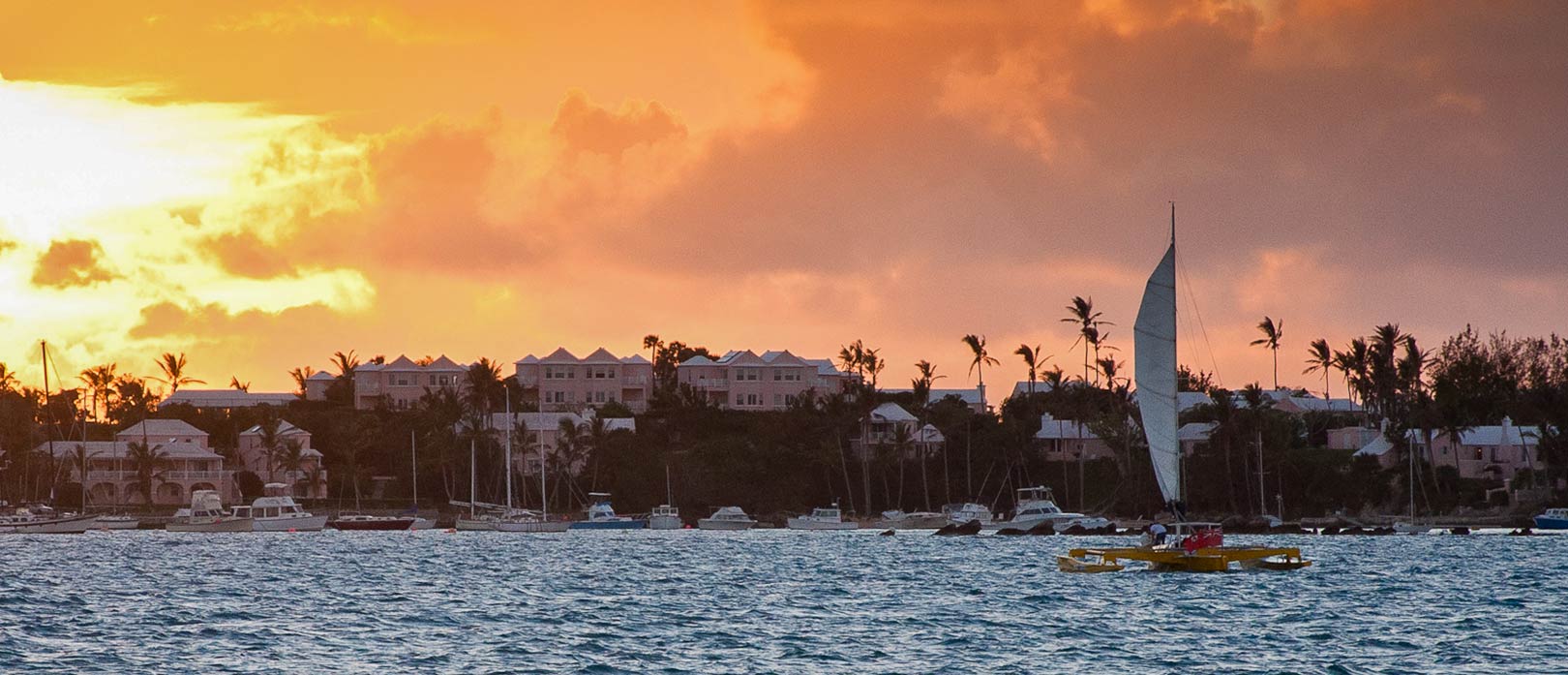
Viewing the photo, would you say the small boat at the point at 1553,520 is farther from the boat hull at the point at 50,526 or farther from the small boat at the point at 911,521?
the boat hull at the point at 50,526

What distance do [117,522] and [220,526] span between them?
36.9 ft

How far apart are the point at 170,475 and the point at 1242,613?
145m

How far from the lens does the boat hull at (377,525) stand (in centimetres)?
15475

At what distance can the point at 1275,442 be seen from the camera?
504 ft

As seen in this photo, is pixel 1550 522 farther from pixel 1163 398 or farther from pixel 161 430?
pixel 161 430

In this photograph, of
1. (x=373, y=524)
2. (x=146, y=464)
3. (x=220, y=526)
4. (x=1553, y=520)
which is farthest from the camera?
(x=146, y=464)

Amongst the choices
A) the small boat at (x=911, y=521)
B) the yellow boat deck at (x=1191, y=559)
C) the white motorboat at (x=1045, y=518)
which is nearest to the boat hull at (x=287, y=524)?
the small boat at (x=911, y=521)

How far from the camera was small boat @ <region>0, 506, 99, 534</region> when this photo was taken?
507 feet

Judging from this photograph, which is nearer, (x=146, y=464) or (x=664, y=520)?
(x=664, y=520)

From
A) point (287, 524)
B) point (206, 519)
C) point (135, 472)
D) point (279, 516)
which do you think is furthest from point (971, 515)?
point (135, 472)

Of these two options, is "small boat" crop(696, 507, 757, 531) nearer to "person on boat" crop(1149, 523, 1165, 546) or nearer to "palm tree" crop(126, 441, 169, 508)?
"palm tree" crop(126, 441, 169, 508)

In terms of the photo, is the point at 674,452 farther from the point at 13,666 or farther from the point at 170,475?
the point at 13,666

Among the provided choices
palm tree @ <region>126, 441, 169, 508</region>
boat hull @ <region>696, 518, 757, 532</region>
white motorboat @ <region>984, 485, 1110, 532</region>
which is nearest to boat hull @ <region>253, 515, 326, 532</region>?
palm tree @ <region>126, 441, 169, 508</region>

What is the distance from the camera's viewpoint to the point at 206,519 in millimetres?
156000
